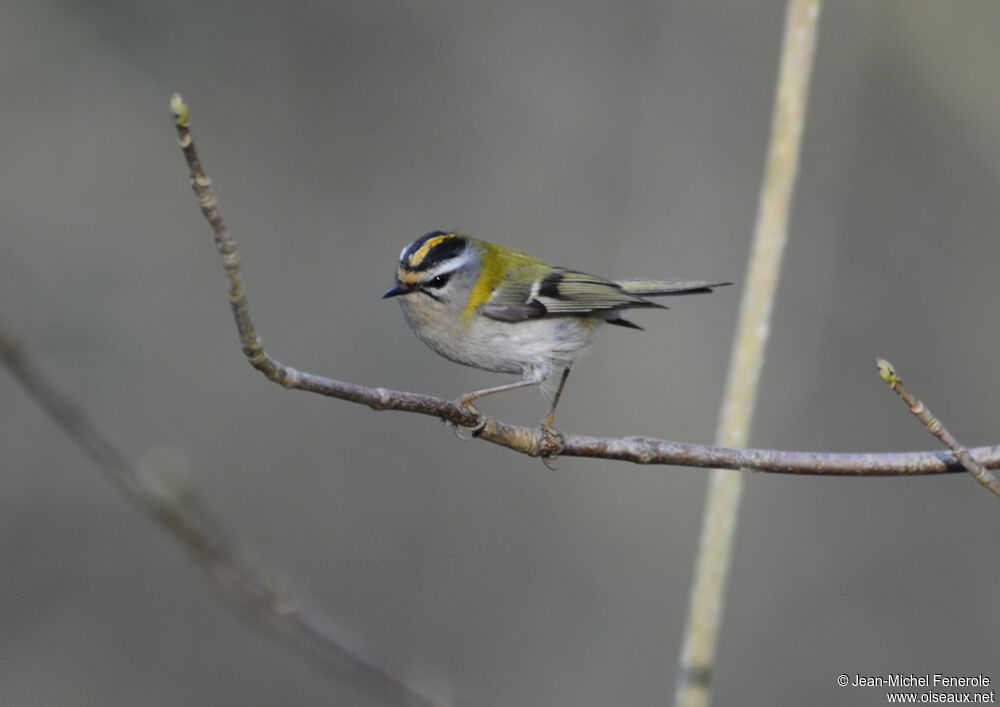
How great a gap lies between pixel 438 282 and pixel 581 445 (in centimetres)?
121

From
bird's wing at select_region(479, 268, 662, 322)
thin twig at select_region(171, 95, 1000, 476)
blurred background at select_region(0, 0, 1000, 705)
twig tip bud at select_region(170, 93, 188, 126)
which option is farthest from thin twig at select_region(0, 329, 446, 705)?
blurred background at select_region(0, 0, 1000, 705)

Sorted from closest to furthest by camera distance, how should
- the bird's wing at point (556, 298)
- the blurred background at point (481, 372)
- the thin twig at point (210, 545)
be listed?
the thin twig at point (210, 545)
the bird's wing at point (556, 298)
the blurred background at point (481, 372)

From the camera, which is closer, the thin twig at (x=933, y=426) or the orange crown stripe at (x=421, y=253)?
the thin twig at (x=933, y=426)

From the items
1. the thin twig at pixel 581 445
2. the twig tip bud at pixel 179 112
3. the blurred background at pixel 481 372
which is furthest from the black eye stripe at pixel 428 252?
the blurred background at pixel 481 372

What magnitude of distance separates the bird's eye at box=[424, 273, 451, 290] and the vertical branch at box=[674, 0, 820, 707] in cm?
121

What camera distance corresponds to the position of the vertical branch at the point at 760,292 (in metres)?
2.23

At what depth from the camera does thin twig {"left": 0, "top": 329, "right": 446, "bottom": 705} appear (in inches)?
52.7

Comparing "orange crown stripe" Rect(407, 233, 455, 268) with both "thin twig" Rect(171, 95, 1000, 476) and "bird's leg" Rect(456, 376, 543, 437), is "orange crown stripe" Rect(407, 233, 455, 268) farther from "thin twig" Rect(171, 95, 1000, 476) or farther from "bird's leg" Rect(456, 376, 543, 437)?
"thin twig" Rect(171, 95, 1000, 476)

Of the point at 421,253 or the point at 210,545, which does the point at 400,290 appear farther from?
the point at 210,545

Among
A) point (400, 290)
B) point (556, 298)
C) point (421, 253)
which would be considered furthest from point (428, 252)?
point (556, 298)

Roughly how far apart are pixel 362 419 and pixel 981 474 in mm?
5302

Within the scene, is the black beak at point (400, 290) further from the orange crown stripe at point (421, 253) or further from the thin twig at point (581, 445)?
the thin twig at point (581, 445)

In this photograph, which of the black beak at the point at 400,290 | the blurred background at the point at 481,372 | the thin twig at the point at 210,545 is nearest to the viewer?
the thin twig at the point at 210,545

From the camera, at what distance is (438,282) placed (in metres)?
3.21
